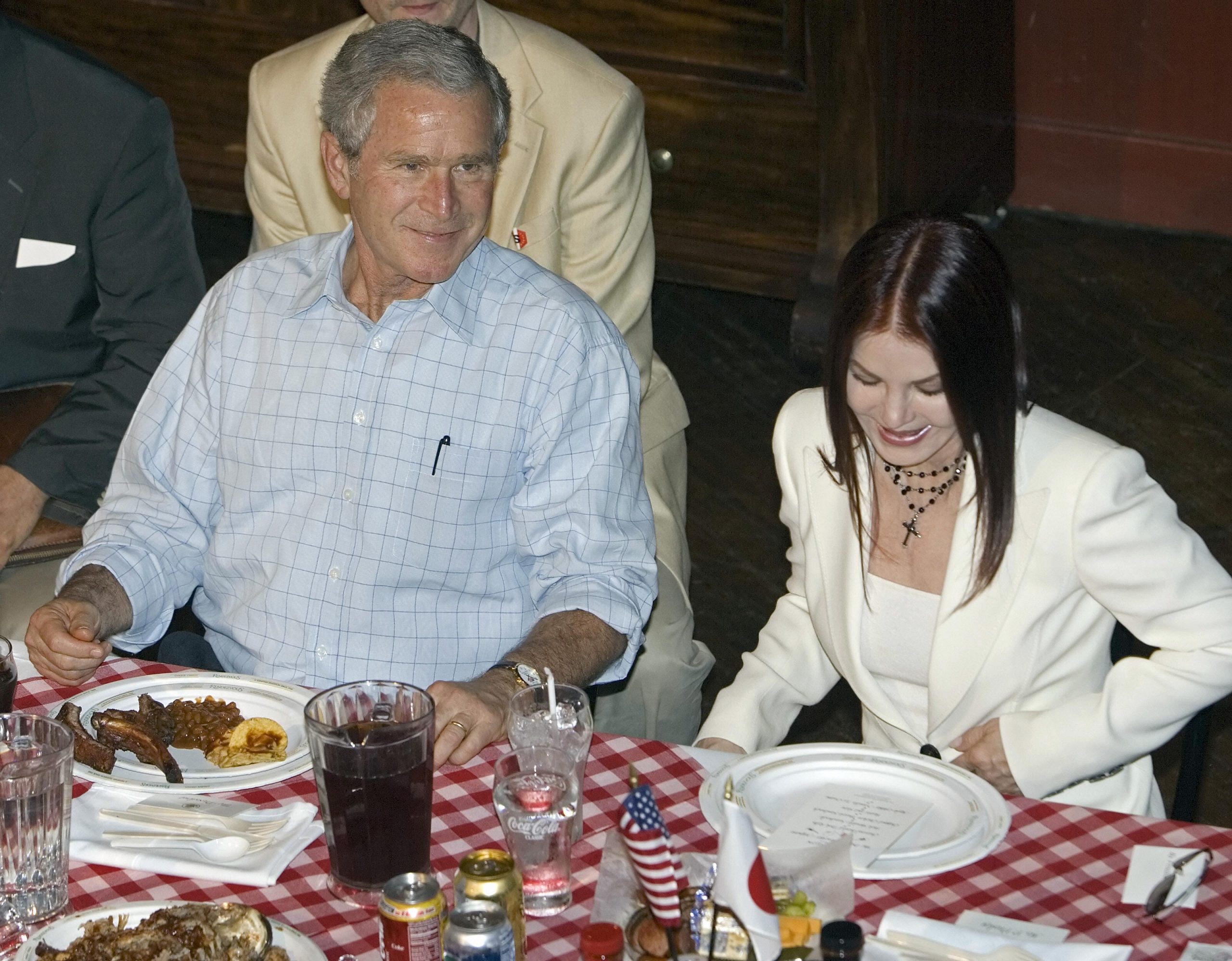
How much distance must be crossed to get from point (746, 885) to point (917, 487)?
1071 mm

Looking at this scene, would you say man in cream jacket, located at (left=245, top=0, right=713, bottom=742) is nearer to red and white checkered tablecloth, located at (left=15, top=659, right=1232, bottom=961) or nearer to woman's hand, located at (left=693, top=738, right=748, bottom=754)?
woman's hand, located at (left=693, top=738, right=748, bottom=754)

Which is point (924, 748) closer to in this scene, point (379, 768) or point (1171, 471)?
point (379, 768)

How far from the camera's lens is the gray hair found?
2400 millimetres

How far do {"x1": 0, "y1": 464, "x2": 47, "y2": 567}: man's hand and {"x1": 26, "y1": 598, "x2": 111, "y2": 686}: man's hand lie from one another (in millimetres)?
845

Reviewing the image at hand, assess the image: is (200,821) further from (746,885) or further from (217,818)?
(746,885)

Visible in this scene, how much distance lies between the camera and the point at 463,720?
1.98 metres

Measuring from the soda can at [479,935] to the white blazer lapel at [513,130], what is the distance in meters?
2.04

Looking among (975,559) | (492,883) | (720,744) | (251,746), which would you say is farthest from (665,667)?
(492,883)

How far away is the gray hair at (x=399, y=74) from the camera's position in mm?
2400

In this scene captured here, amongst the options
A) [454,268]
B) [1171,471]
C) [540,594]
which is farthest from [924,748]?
[1171,471]

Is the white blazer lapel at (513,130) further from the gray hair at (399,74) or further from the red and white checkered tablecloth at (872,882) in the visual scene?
the red and white checkered tablecloth at (872,882)

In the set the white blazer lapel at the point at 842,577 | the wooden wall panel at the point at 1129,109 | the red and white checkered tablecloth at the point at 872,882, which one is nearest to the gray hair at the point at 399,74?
the white blazer lapel at the point at 842,577

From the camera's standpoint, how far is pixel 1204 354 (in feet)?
17.7

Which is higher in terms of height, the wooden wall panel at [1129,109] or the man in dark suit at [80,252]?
the man in dark suit at [80,252]
